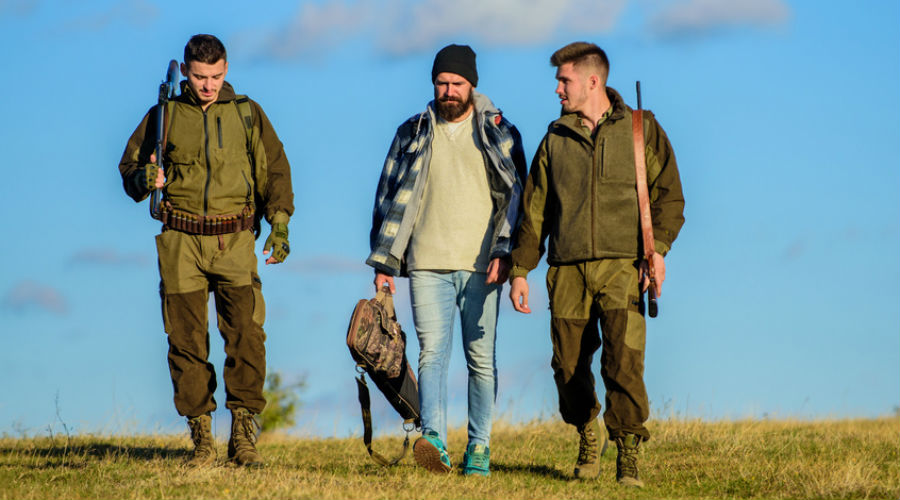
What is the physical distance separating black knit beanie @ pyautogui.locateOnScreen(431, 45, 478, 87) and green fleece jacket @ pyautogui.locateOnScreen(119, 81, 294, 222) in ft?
4.84

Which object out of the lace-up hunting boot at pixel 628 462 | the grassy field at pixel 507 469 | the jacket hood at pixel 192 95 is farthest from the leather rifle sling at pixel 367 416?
the jacket hood at pixel 192 95

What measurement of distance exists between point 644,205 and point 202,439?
3736 mm

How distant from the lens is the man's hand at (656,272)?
23.8 ft

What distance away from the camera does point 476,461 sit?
25.6 ft

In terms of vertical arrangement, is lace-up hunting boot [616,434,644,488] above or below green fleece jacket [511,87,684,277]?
below

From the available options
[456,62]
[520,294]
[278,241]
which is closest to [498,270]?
[520,294]

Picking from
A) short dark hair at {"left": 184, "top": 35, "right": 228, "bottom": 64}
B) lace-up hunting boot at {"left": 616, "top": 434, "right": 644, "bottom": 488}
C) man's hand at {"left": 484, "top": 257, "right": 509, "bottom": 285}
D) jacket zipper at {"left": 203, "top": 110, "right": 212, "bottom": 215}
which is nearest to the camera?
lace-up hunting boot at {"left": 616, "top": 434, "right": 644, "bottom": 488}

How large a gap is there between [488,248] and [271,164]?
1.85m

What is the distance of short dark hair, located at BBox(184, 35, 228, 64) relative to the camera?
316 inches

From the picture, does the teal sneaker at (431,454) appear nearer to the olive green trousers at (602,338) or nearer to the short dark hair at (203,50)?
the olive green trousers at (602,338)

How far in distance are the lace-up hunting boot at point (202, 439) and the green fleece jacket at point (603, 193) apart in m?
2.69

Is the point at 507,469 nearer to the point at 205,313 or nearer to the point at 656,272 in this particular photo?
the point at 656,272

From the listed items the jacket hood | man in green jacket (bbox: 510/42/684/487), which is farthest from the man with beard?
the jacket hood

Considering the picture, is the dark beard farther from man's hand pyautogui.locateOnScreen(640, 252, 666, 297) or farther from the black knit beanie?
man's hand pyautogui.locateOnScreen(640, 252, 666, 297)
